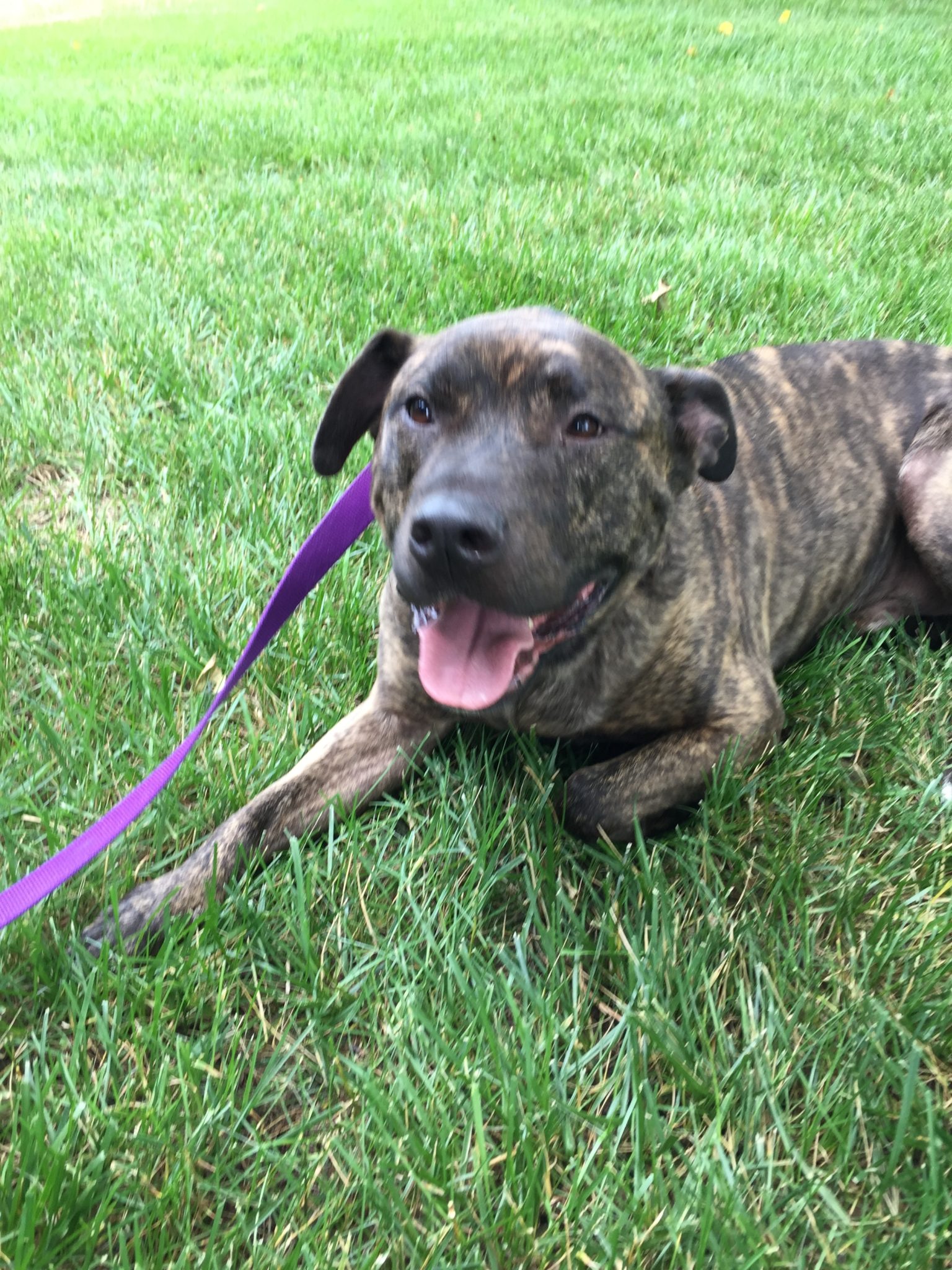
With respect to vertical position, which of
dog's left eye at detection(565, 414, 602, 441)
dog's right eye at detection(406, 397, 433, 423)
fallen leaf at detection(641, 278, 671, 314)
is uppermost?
dog's right eye at detection(406, 397, 433, 423)

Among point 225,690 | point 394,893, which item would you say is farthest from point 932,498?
point 225,690

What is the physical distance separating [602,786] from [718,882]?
12.5 inches

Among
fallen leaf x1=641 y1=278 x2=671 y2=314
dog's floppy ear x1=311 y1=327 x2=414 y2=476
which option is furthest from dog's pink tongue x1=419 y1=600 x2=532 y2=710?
fallen leaf x1=641 y1=278 x2=671 y2=314

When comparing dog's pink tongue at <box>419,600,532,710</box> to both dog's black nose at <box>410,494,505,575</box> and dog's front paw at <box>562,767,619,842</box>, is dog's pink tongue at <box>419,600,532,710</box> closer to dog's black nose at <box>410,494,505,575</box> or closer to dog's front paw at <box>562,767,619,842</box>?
dog's black nose at <box>410,494,505,575</box>

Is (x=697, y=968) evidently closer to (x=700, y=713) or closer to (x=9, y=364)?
(x=700, y=713)

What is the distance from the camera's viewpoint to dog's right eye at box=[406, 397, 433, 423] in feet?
6.63

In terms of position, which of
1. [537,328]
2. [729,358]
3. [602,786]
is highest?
[537,328]

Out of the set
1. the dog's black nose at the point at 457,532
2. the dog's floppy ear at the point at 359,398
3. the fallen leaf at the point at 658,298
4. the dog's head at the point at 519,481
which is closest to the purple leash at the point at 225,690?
the dog's floppy ear at the point at 359,398

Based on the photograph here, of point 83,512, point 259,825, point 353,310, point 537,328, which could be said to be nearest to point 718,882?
point 259,825

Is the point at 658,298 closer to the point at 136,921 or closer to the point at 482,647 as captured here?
the point at 482,647

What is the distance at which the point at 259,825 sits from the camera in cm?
208

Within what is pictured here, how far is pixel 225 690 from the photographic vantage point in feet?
6.88

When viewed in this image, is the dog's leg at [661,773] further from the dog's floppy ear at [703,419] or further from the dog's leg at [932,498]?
the dog's leg at [932,498]

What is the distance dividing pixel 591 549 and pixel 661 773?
22.0 inches
